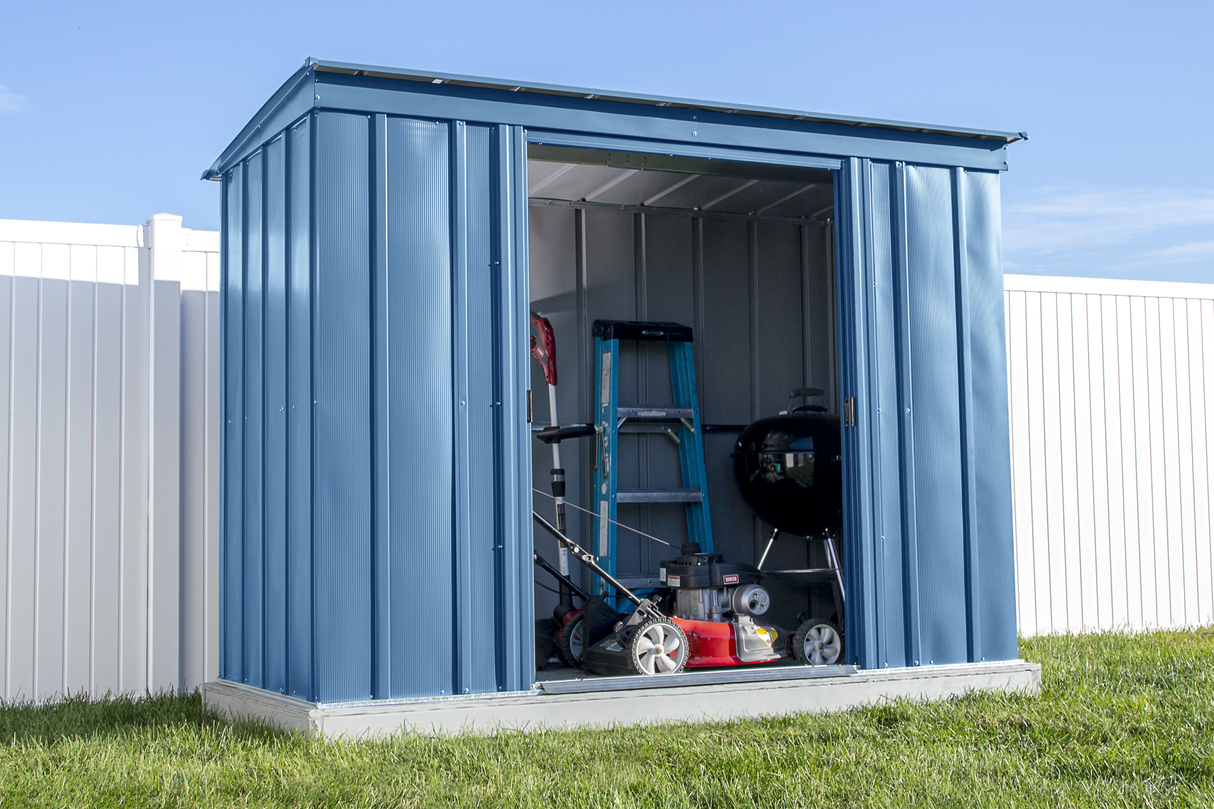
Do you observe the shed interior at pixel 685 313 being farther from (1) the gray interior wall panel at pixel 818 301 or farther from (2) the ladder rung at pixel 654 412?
(2) the ladder rung at pixel 654 412

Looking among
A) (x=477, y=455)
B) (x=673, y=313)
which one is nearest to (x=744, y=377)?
(x=673, y=313)

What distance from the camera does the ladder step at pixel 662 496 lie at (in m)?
7.37

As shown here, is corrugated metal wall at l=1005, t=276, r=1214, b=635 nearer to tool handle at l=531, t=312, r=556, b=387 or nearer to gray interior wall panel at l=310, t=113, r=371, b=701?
tool handle at l=531, t=312, r=556, b=387

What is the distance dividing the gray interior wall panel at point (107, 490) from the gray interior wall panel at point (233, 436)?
753 mm

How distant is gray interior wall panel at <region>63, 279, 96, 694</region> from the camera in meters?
6.32

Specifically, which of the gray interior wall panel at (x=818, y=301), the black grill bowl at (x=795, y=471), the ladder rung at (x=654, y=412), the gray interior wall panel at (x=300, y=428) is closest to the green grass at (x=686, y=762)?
the gray interior wall panel at (x=300, y=428)

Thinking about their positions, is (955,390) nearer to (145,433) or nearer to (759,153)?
(759,153)

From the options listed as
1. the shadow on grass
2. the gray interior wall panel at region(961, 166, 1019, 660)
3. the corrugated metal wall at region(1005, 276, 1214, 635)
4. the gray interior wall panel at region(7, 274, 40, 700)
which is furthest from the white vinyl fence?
the corrugated metal wall at region(1005, 276, 1214, 635)

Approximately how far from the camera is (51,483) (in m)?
6.30

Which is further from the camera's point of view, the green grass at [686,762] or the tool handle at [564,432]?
the tool handle at [564,432]

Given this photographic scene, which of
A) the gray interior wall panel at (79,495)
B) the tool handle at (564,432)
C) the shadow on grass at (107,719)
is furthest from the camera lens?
the tool handle at (564,432)

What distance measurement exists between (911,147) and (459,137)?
7.61ft

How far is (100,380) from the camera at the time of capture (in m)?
6.45

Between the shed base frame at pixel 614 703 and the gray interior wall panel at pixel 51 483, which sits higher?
the gray interior wall panel at pixel 51 483
